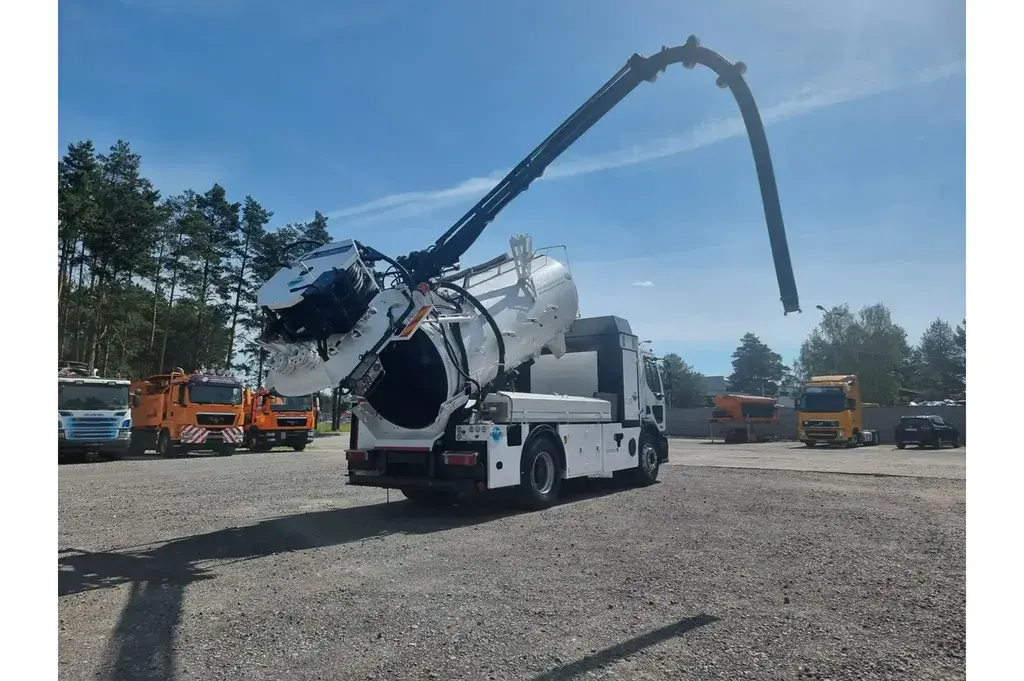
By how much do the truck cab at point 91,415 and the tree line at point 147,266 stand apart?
7.02ft

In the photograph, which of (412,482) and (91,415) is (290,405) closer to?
(91,415)

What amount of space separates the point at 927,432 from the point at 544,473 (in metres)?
23.6

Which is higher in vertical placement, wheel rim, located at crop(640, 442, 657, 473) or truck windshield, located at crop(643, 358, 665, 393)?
truck windshield, located at crop(643, 358, 665, 393)

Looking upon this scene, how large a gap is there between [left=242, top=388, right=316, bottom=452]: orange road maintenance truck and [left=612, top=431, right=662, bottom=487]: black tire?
14.7 meters

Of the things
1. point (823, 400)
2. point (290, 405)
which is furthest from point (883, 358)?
point (290, 405)

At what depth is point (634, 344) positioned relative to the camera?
42.9 feet

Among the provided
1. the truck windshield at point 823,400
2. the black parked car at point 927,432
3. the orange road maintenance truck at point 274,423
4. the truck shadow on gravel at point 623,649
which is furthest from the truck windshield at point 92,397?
the black parked car at point 927,432

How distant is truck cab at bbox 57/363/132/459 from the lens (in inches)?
766

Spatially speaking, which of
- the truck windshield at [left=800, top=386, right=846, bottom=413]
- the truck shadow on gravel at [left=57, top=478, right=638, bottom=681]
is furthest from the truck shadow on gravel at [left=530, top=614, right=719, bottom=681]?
the truck windshield at [left=800, top=386, right=846, bottom=413]

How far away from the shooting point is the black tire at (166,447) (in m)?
22.5

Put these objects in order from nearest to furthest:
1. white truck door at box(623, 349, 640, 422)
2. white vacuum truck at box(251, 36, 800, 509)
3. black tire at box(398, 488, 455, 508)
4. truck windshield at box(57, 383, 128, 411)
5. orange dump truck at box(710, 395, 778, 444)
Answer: white vacuum truck at box(251, 36, 800, 509) → black tire at box(398, 488, 455, 508) → white truck door at box(623, 349, 640, 422) → truck windshield at box(57, 383, 128, 411) → orange dump truck at box(710, 395, 778, 444)

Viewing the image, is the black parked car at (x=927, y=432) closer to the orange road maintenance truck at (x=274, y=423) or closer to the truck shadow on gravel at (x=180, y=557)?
the truck shadow on gravel at (x=180, y=557)

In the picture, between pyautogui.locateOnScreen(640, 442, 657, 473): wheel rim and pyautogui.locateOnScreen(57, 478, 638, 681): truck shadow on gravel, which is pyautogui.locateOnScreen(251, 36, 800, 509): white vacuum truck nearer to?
pyautogui.locateOnScreen(57, 478, 638, 681): truck shadow on gravel
